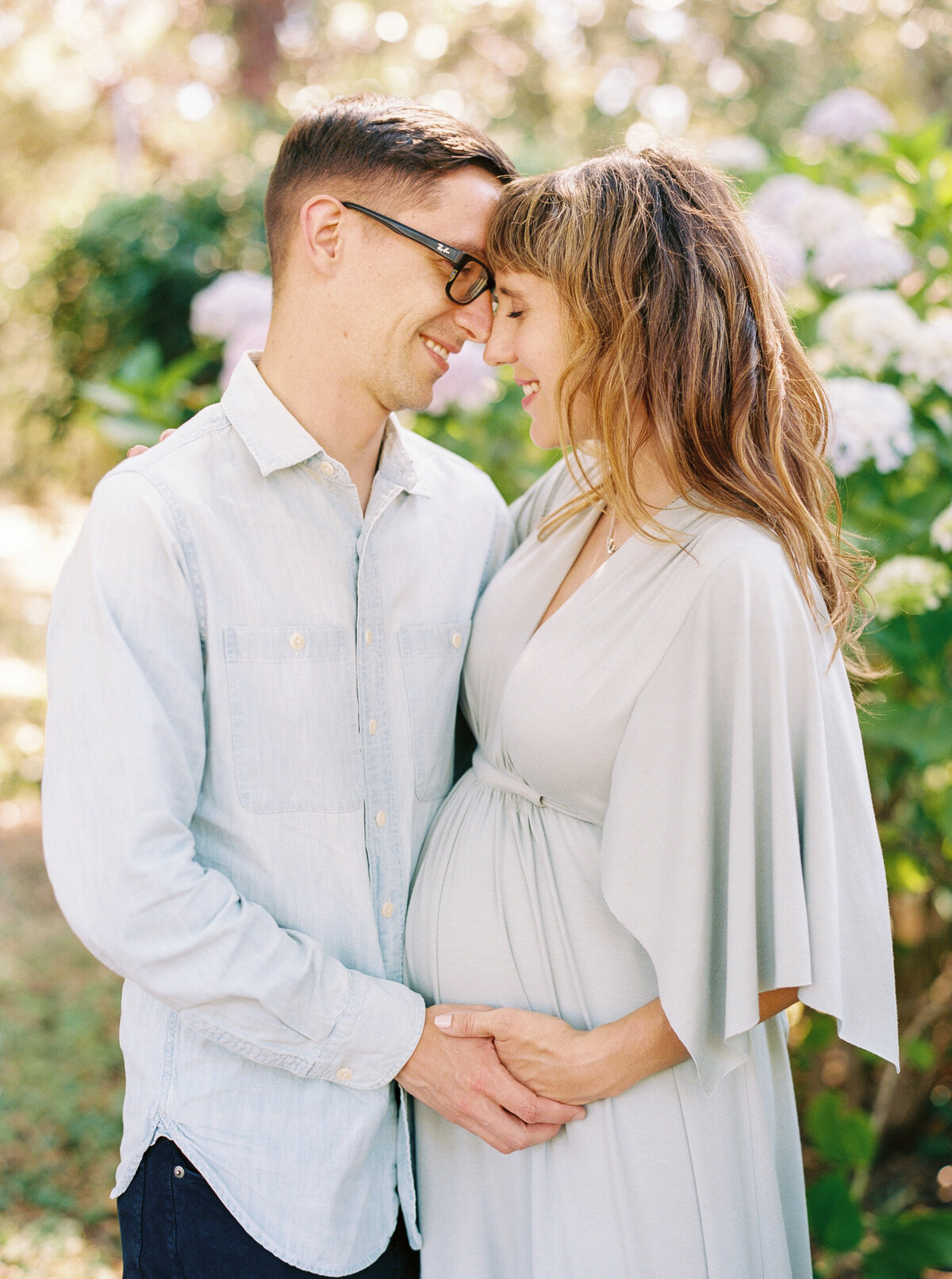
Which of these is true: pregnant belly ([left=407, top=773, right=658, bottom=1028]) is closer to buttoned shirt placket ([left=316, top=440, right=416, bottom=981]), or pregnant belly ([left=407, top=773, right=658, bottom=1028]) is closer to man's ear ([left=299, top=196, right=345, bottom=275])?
buttoned shirt placket ([left=316, top=440, right=416, bottom=981])

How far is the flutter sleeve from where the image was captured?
152 cm

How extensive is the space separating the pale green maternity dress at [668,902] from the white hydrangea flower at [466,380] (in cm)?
126

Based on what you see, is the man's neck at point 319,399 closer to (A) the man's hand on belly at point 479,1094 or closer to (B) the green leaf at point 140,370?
(A) the man's hand on belly at point 479,1094

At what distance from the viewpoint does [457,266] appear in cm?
182

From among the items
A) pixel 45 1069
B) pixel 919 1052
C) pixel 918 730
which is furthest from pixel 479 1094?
pixel 45 1069

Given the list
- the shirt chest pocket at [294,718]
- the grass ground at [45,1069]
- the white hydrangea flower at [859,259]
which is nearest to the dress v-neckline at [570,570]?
the shirt chest pocket at [294,718]

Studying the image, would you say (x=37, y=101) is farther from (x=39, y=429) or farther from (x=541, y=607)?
(x=541, y=607)

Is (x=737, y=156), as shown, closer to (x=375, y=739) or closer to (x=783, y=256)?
(x=783, y=256)

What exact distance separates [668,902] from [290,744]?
634mm

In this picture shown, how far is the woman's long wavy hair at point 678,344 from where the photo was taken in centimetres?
164

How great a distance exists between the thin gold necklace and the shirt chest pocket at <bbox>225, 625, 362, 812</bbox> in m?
0.48

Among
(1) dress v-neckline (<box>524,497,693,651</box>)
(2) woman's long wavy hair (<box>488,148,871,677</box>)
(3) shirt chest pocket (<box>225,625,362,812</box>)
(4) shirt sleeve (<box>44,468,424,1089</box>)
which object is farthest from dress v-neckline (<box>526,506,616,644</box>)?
(4) shirt sleeve (<box>44,468,424,1089</box>)

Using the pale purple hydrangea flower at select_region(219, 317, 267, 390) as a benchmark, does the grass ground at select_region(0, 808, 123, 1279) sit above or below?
below

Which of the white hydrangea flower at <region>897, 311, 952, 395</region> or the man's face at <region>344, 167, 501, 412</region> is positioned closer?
the man's face at <region>344, 167, 501, 412</region>
